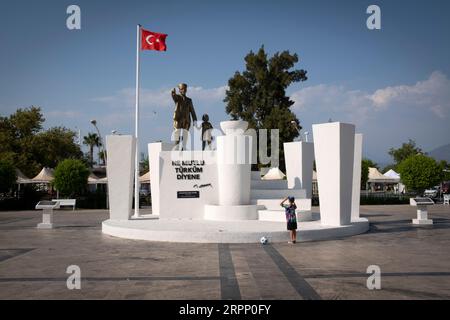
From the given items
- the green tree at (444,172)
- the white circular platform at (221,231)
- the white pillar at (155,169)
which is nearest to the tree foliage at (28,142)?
Result: the white pillar at (155,169)

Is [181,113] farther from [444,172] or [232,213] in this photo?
[444,172]

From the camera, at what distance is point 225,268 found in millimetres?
9086

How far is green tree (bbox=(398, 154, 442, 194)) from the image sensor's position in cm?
3647

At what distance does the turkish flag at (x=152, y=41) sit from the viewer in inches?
769

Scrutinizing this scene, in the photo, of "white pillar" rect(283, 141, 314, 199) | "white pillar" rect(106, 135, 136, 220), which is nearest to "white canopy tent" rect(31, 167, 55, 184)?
"white pillar" rect(106, 135, 136, 220)

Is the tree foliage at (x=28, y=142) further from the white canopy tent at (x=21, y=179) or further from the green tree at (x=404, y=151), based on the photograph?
the green tree at (x=404, y=151)

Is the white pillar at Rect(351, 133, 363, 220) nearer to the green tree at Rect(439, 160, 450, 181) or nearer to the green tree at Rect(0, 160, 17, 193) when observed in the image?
the green tree at Rect(439, 160, 450, 181)

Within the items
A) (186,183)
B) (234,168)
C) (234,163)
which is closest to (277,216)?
(234,168)

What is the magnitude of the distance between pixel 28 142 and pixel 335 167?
3511 centimetres

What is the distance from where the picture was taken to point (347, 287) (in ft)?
Result: 24.2

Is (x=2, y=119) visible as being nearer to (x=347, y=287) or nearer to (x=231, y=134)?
(x=231, y=134)

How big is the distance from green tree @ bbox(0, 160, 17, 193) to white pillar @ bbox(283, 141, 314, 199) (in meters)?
21.7
